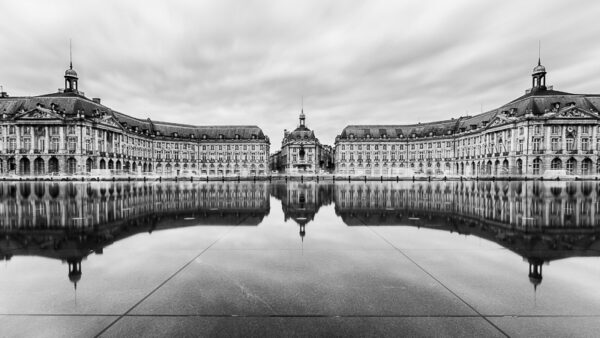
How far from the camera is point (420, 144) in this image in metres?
104

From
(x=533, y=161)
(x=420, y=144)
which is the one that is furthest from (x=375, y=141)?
(x=533, y=161)

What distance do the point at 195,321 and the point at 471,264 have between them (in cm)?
462

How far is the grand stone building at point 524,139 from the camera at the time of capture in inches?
2645

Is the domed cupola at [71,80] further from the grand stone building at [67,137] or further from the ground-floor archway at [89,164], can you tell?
the ground-floor archway at [89,164]

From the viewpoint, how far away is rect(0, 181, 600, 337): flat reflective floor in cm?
322

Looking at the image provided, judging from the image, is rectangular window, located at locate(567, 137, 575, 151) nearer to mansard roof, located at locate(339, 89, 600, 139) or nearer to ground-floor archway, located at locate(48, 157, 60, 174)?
mansard roof, located at locate(339, 89, 600, 139)

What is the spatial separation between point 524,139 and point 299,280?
83299mm

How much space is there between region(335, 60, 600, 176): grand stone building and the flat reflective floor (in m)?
49.8

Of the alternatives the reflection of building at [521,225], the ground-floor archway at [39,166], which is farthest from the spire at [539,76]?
the ground-floor archway at [39,166]

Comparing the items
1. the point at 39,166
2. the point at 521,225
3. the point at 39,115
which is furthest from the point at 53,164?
the point at 521,225

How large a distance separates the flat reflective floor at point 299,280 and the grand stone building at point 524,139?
49.8 m

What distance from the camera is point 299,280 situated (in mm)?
4516

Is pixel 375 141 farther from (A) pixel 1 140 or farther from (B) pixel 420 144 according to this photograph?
(A) pixel 1 140

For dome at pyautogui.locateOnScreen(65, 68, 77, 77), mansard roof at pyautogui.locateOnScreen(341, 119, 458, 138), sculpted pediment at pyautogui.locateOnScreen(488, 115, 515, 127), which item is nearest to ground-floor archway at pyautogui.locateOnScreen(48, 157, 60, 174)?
dome at pyautogui.locateOnScreen(65, 68, 77, 77)
